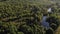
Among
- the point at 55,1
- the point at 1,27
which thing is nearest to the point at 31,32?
the point at 1,27

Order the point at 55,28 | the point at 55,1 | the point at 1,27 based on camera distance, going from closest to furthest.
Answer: the point at 1,27 < the point at 55,28 < the point at 55,1

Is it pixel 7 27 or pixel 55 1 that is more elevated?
pixel 7 27

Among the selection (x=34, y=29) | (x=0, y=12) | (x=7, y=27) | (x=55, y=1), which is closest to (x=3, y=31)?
(x=7, y=27)

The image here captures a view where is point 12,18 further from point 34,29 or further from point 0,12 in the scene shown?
point 34,29

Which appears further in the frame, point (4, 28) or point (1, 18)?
point (1, 18)

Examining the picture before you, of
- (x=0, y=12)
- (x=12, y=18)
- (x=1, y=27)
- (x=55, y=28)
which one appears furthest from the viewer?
(x=0, y=12)

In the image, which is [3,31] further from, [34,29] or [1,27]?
[34,29]

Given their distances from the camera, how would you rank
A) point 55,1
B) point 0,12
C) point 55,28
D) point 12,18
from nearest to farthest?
point 55,28 → point 12,18 → point 0,12 → point 55,1

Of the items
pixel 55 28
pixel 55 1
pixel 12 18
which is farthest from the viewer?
pixel 55 1

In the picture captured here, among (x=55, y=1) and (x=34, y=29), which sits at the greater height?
(x=34, y=29)
